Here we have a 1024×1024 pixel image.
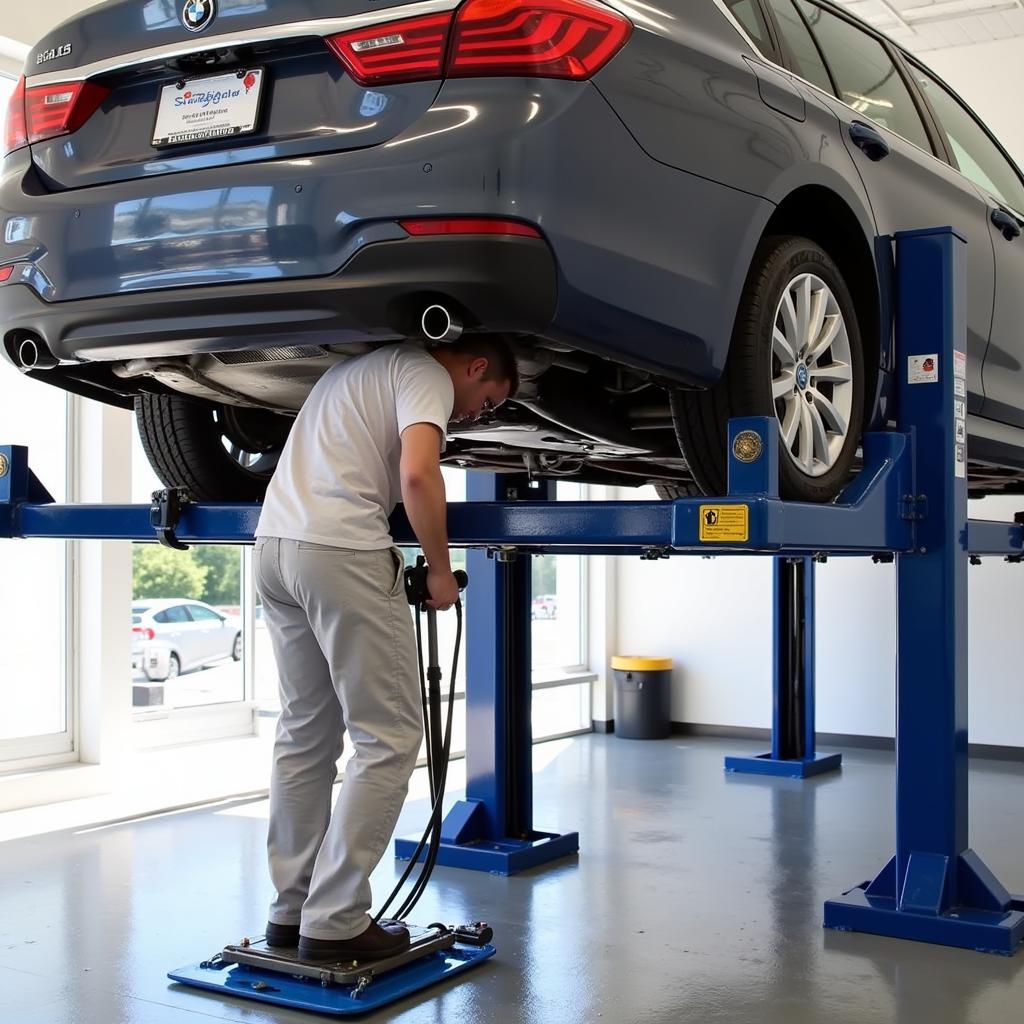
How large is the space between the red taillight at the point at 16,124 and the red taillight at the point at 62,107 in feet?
0.14

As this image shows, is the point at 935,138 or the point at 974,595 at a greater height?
the point at 935,138

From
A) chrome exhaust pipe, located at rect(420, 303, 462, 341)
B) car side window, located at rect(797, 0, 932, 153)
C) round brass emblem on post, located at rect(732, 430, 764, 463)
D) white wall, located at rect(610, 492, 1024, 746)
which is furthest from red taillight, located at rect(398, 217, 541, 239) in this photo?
white wall, located at rect(610, 492, 1024, 746)

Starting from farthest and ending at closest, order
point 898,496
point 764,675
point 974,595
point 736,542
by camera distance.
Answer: point 764,675, point 974,595, point 898,496, point 736,542

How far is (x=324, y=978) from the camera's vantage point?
122 inches

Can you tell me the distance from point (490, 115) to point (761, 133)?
81 centimetres

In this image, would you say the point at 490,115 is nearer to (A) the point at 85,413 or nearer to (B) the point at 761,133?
(B) the point at 761,133

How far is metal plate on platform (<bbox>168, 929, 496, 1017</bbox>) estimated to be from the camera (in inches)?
121

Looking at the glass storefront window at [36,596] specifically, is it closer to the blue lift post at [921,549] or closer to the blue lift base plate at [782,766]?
the blue lift post at [921,549]

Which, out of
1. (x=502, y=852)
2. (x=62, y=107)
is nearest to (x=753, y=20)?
(x=62, y=107)

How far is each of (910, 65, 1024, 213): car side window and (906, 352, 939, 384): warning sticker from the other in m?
1.00

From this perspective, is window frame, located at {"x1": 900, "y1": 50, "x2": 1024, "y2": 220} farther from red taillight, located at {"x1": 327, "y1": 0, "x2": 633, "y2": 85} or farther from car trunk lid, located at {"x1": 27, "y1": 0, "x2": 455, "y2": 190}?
car trunk lid, located at {"x1": 27, "y1": 0, "x2": 455, "y2": 190}

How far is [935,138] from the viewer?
4.30m

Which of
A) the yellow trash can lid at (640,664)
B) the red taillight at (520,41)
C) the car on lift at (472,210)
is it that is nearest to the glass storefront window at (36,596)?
the car on lift at (472,210)

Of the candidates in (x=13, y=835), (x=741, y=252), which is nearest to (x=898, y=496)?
(x=741, y=252)
